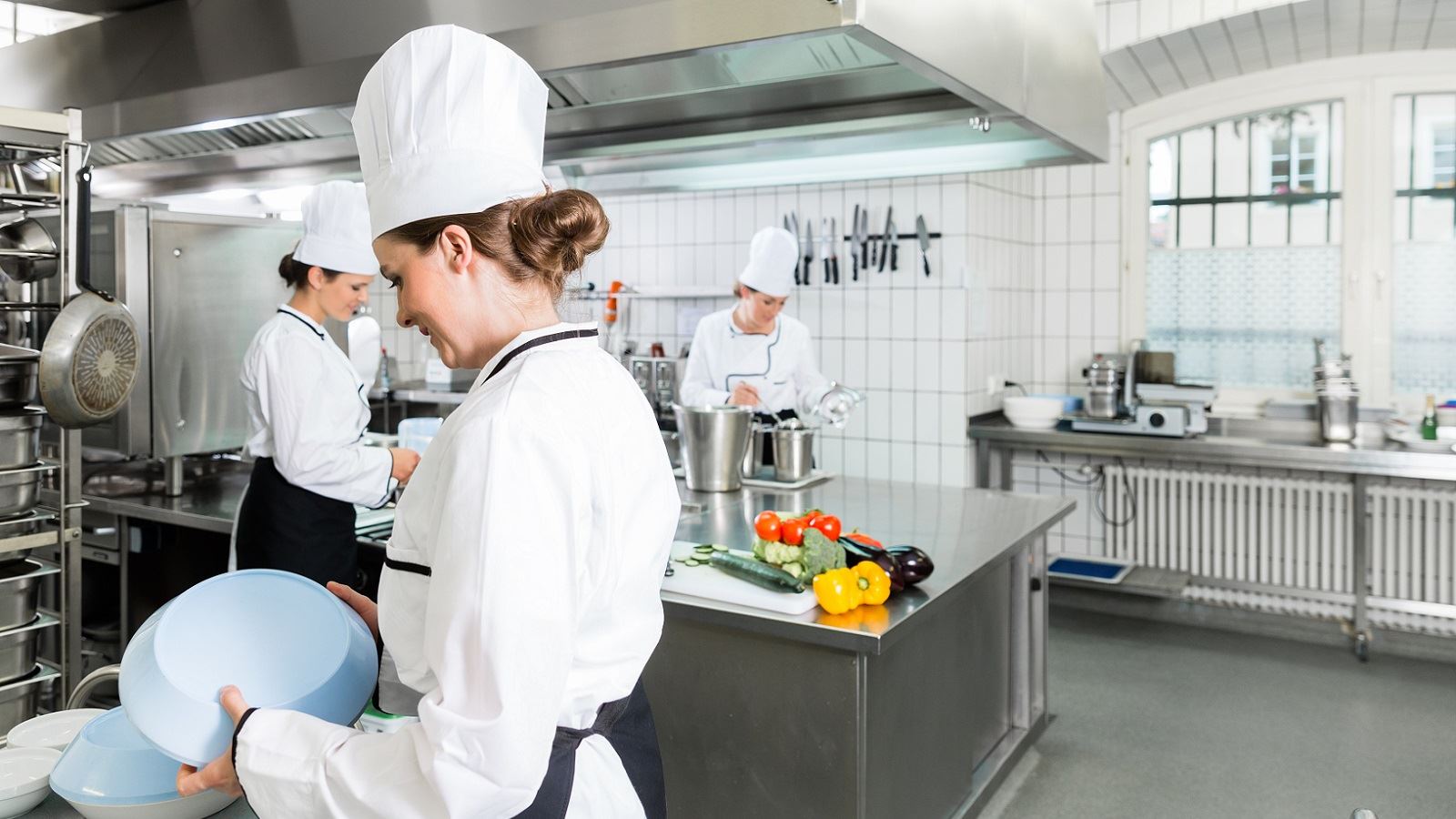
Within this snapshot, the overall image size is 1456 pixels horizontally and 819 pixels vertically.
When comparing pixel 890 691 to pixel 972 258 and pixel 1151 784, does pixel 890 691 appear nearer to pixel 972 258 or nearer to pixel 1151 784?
pixel 1151 784

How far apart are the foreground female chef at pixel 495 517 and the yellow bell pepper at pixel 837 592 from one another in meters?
0.87

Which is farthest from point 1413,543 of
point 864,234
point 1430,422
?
point 864,234

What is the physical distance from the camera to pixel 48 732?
4.69 ft

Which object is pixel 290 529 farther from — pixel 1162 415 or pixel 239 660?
pixel 1162 415

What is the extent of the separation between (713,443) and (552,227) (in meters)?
2.15

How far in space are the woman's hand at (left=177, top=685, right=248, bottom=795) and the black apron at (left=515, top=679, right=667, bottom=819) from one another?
300 millimetres

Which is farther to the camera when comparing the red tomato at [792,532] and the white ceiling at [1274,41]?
the white ceiling at [1274,41]

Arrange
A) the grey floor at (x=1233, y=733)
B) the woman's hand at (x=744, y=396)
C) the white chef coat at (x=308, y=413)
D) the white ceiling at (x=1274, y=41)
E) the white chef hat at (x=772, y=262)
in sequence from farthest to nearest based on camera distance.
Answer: the white ceiling at (x=1274, y=41), the white chef hat at (x=772, y=262), the woman's hand at (x=744, y=396), the grey floor at (x=1233, y=733), the white chef coat at (x=308, y=413)

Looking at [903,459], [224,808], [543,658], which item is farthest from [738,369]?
[543,658]

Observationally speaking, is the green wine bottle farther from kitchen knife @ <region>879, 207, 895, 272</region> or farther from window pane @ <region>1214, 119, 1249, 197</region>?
kitchen knife @ <region>879, 207, 895, 272</region>

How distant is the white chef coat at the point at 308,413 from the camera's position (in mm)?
2412

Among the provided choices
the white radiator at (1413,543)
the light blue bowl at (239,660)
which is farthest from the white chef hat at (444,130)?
the white radiator at (1413,543)

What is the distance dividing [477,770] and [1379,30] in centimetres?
487

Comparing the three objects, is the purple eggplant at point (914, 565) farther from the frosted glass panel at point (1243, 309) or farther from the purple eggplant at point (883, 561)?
the frosted glass panel at point (1243, 309)
